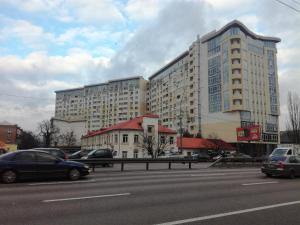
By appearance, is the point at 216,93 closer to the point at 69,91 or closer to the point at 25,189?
the point at 25,189

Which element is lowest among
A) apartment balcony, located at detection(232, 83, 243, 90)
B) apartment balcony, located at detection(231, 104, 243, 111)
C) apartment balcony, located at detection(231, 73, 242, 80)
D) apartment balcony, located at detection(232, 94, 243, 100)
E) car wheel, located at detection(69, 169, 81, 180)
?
car wheel, located at detection(69, 169, 81, 180)

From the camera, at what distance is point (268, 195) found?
11320 millimetres

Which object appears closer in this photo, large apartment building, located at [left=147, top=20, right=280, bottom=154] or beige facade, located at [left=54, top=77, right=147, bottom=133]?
large apartment building, located at [left=147, top=20, right=280, bottom=154]

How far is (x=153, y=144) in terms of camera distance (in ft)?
217

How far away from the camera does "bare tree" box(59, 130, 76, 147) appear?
4328 inches

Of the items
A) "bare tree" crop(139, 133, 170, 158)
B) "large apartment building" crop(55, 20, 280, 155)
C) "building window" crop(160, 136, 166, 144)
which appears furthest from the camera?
"large apartment building" crop(55, 20, 280, 155)

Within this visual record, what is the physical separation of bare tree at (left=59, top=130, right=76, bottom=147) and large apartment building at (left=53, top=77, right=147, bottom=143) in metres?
12.8

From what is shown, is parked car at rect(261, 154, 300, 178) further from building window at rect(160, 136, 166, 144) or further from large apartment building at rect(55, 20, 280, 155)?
large apartment building at rect(55, 20, 280, 155)

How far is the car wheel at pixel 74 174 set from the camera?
16.0m

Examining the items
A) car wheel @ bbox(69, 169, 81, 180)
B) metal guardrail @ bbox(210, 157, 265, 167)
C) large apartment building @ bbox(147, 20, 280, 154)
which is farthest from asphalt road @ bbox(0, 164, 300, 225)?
large apartment building @ bbox(147, 20, 280, 154)

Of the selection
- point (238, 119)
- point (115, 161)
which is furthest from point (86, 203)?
point (238, 119)

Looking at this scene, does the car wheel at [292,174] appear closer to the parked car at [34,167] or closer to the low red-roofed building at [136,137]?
the parked car at [34,167]

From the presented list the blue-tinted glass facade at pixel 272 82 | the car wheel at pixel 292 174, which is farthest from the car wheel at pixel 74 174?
the blue-tinted glass facade at pixel 272 82

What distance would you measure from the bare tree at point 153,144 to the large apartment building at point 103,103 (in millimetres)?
61632
